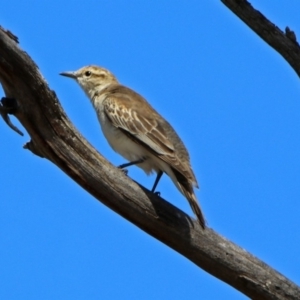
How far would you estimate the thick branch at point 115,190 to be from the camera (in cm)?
689

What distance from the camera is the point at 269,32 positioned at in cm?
720

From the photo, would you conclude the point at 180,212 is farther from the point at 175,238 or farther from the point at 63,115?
the point at 63,115

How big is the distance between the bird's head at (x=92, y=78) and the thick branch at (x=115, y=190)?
431 centimetres

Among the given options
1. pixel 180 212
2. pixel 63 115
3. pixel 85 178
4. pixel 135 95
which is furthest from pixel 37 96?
pixel 135 95

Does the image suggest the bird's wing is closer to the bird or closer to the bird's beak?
the bird

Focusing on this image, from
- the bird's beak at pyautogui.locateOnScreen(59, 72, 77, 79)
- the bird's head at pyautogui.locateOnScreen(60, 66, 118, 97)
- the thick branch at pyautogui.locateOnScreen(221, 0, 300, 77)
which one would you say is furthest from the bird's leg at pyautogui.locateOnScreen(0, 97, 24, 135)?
the bird's beak at pyautogui.locateOnScreen(59, 72, 77, 79)

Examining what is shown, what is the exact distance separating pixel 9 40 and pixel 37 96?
53 cm

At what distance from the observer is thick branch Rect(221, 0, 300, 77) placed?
7.14m

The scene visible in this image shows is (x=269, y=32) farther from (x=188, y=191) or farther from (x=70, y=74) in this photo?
(x=70, y=74)

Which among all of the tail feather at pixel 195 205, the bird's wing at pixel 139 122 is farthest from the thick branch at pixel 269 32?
the bird's wing at pixel 139 122

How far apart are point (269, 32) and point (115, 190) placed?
1985mm

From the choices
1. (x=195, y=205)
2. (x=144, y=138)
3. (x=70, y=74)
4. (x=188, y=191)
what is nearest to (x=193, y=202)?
(x=195, y=205)

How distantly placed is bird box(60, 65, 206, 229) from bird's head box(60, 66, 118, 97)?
79cm

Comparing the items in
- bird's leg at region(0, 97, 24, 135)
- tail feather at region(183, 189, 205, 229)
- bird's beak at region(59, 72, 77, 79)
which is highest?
bird's beak at region(59, 72, 77, 79)
